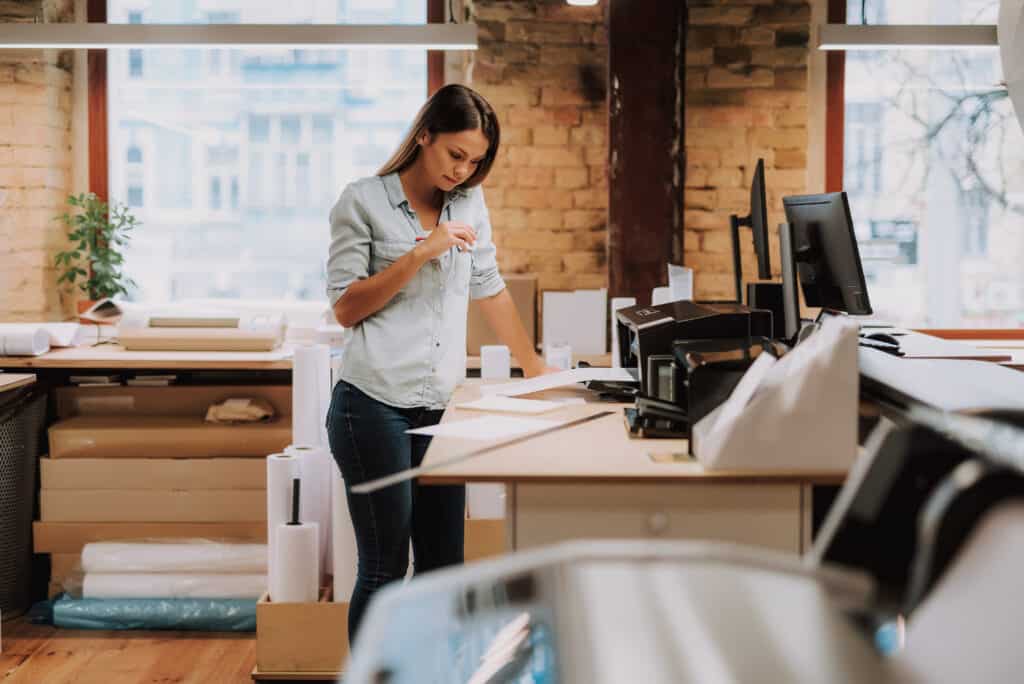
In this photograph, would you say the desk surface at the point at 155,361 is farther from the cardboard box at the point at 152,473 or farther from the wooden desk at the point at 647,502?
the wooden desk at the point at 647,502

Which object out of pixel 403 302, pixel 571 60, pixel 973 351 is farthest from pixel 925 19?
pixel 403 302

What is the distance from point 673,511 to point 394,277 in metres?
0.90

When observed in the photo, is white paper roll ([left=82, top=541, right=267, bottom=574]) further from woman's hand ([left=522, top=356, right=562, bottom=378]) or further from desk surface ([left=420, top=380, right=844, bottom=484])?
desk surface ([left=420, top=380, right=844, bottom=484])

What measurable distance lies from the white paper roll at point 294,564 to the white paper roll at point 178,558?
1.93ft

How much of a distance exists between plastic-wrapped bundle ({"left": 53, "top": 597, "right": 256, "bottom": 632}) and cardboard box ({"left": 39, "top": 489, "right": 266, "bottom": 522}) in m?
0.30

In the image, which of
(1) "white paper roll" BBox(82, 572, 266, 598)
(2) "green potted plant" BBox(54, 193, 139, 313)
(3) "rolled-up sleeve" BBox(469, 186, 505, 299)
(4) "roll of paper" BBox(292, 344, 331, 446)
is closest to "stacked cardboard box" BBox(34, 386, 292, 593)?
(1) "white paper roll" BBox(82, 572, 266, 598)

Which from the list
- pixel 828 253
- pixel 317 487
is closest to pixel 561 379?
pixel 828 253

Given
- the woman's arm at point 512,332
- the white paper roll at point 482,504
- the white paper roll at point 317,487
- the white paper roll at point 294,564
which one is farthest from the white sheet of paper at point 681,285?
the white paper roll at point 294,564

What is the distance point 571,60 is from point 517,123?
0.36 meters

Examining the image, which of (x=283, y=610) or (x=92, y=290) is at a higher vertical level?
(x=92, y=290)

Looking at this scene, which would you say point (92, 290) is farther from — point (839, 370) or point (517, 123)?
point (839, 370)

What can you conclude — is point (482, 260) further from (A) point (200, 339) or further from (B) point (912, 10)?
(B) point (912, 10)

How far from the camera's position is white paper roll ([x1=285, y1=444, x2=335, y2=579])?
3.38m

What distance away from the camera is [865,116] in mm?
5121
